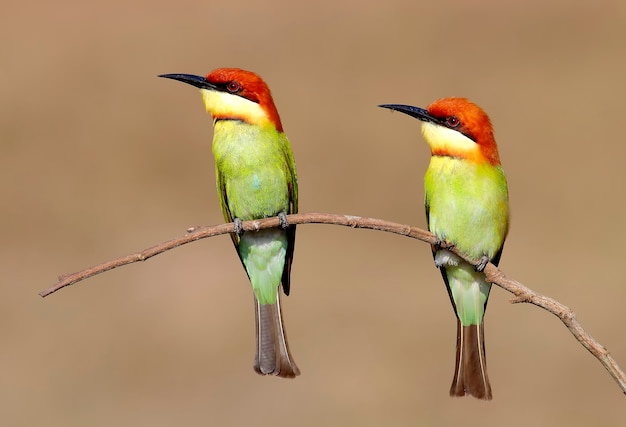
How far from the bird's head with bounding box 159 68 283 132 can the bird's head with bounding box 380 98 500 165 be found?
0.35 metres

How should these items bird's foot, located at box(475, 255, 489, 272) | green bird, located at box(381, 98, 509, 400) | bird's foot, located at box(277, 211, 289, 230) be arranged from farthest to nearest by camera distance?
1. bird's foot, located at box(475, 255, 489, 272)
2. green bird, located at box(381, 98, 509, 400)
3. bird's foot, located at box(277, 211, 289, 230)

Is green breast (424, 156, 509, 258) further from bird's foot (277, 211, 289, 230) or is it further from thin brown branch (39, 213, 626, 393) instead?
thin brown branch (39, 213, 626, 393)

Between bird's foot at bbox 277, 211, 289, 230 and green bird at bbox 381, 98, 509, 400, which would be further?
green bird at bbox 381, 98, 509, 400

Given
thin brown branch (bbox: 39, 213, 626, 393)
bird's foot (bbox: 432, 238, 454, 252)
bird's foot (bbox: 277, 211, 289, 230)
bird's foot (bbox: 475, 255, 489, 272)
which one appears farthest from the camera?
bird's foot (bbox: 475, 255, 489, 272)

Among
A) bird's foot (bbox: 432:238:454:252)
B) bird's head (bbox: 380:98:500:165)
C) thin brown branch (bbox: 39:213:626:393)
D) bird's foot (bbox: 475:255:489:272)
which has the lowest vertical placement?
bird's foot (bbox: 475:255:489:272)

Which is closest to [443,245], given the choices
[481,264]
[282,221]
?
[481,264]

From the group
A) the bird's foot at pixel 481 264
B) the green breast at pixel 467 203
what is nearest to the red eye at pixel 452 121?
the green breast at pixel 467 203

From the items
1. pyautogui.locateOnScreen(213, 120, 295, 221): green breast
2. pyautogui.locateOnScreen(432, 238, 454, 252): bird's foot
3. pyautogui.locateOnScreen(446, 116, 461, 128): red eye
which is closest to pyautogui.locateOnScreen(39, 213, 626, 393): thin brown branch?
pyautogui.locateOnScreen(432, 238, 454, 252): bird's foot

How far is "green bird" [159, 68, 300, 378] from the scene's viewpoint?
253 cm

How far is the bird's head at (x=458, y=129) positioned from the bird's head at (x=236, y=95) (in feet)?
1.15

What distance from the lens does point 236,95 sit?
2531 mm

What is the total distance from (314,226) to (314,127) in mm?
989

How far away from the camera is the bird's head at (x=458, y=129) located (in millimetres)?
2492

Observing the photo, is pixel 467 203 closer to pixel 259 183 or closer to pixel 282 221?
pixel 259 183
